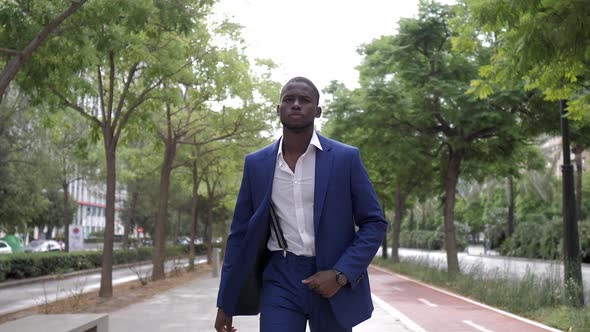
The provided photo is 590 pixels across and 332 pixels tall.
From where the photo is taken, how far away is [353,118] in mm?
20406

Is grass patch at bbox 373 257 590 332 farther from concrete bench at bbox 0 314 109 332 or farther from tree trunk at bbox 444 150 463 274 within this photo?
concrete bench at bbox 0 314 109 332

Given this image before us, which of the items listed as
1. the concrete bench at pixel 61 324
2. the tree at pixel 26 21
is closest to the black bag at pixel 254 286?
the concrete bench at pixel 61 324

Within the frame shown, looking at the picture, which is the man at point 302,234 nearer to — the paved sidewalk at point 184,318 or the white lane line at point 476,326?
the paved sidewalk at point 184,318

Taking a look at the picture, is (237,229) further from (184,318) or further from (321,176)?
(184,318)

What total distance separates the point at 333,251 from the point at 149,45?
12.3 m

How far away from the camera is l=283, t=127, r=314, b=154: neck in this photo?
10.3ft

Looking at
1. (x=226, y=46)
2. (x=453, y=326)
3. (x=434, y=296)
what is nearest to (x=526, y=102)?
(x=434, y=296)

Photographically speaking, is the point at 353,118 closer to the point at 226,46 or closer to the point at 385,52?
the point at 385,52

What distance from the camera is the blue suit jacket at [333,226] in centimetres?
295

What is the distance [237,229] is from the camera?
315 centimetres

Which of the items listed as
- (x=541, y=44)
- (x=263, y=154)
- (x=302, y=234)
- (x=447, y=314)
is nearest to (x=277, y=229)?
(x=302, y=234)

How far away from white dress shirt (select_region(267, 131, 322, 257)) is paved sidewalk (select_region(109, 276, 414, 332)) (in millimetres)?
6845

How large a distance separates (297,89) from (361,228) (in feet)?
2.27

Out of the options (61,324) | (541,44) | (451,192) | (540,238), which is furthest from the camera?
(540,238)
